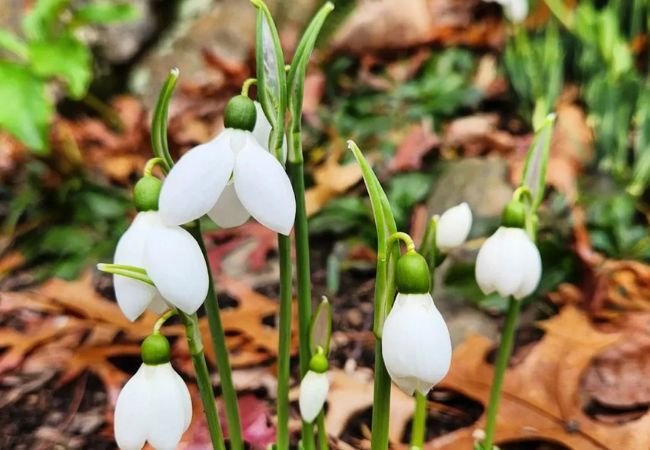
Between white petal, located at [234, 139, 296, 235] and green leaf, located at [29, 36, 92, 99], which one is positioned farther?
green leaf, located at [29, 36, 92, 99]

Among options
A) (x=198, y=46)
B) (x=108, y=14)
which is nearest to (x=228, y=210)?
(x=108, y=14)

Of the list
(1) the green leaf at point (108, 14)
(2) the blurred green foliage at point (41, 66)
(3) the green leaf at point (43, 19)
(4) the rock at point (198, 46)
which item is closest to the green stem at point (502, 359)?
(2) the blurred green foliage at point (41, 66)

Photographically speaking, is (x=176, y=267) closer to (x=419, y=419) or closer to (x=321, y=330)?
(x=321, y=330)

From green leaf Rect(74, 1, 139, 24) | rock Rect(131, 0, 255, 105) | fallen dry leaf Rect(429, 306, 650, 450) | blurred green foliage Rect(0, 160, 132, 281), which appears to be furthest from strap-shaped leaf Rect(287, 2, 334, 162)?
rock Rect(131, 0, 255, 105)

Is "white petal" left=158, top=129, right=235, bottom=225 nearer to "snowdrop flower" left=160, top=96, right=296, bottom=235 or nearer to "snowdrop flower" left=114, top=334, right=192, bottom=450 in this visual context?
"snowdrop flower" left=160, top=96, right=296, bottom=235

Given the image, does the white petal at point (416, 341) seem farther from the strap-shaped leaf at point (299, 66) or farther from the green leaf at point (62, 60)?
the green leaf at point (62, 60)
